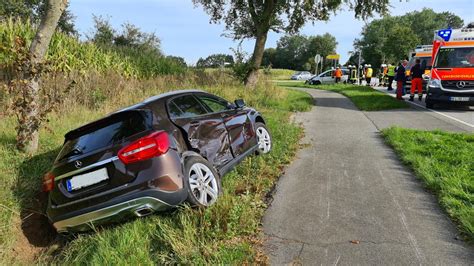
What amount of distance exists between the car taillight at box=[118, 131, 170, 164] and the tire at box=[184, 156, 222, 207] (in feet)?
1.32

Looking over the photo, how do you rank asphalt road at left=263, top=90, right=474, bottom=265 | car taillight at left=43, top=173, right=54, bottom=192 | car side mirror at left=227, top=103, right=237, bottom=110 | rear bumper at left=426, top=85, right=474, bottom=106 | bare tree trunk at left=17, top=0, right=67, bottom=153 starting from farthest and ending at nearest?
rear bumper at left=426, top=85, right=474, bottom=106, car side mirror at left=227, top=103, right=237, bottom=110, bare tree trunk at left=17, top=0, right=67, bottom=153, car taillight at left=43, top=173, right=54, bottom=192, asphalt road at left=263, top=90, right=474, bottom=265

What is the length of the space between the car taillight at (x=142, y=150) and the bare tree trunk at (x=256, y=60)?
14224mm

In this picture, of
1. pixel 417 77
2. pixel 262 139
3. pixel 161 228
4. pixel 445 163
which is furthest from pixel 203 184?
pixel 417 77

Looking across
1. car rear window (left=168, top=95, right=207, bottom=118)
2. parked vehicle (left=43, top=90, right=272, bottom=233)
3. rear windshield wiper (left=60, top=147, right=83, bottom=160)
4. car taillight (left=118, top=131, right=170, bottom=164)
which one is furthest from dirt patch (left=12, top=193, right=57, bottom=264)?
car rear window (left=168, top=95, right=207, bottom=118)

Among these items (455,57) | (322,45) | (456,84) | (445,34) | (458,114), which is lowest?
(458,114)

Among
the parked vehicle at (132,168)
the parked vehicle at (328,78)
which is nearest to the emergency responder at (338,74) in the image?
the parked vehicle at (328,78)

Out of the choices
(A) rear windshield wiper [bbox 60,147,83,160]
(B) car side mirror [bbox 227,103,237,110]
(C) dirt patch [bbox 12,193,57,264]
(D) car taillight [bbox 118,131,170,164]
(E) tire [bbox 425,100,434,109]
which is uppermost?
(B) car side mirror [bbox 227,103,237,110]

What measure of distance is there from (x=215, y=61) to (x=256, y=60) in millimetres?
2138

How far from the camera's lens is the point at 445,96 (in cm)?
1356

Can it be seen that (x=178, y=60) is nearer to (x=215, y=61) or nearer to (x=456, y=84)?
(x=215, y=61)

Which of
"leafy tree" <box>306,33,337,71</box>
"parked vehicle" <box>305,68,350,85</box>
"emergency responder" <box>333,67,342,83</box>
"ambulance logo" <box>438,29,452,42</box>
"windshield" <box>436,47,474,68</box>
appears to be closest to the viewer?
"windshield" <box>436,47,474,68</box>

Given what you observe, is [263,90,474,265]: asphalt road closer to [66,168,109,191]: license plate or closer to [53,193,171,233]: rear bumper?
[53,193,171,233]: rear bumper

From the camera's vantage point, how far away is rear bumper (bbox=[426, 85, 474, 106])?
43.3 feet

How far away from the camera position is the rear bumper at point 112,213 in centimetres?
408
